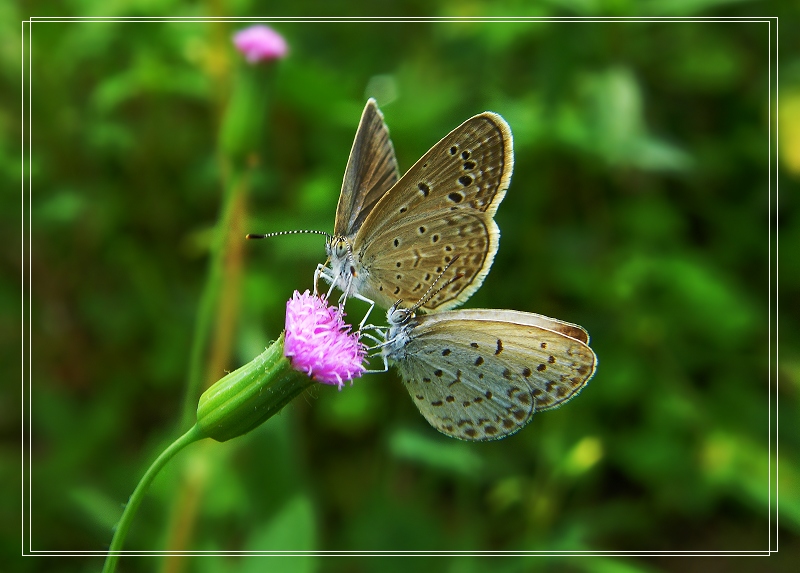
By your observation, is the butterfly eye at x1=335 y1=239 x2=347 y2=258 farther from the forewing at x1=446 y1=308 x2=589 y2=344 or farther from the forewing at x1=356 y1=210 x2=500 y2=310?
the forewing at x1=446 y1=308 x2=589 y2=344

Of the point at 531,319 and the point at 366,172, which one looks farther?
the point at 366,172

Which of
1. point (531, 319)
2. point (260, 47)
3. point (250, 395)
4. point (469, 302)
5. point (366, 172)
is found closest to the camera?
point (250, 395)

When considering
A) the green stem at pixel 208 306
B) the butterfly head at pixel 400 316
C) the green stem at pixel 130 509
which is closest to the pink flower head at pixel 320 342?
the butterfly head at pixel 400 316

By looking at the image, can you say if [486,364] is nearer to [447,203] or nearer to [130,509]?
[447,203]

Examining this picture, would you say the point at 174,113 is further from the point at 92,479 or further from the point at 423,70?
the point at 92,479

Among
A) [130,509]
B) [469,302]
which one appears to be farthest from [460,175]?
[469,302]

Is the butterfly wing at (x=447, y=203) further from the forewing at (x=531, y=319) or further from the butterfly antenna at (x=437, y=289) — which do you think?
the forewing at (x=531, y=319)

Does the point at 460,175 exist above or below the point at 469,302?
above
